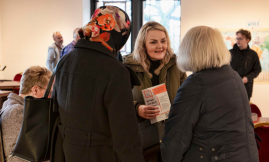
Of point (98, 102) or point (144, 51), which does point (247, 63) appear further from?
point (98, 102)

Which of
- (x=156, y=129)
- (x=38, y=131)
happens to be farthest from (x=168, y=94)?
(x=38, y=131)

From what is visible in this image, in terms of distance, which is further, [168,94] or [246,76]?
[246,76]

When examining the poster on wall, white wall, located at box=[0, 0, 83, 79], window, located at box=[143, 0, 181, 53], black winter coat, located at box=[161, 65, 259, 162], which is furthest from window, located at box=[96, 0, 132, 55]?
black winter coat, located at box=[161, 65, 259, 162]

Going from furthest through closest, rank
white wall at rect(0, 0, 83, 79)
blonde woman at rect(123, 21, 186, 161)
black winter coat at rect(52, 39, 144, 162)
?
white wall at rect(0, 0, 83, 79) < blonde woman at rect(123, 21, 186, 161) < black winter coat at rect(52, 39, 144, 162)

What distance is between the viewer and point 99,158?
3.69 feet

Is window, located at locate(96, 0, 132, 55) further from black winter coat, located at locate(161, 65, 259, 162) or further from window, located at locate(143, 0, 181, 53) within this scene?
black winter coat, located at locate(161, 65, 259, 162)

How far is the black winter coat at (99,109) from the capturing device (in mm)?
1084

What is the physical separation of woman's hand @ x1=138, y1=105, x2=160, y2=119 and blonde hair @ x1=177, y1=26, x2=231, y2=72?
486 millimetres

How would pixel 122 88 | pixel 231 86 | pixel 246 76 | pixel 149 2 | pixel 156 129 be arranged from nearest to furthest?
pixel 122 88 < pixel 231 86 < pixel 156 129 < pixel 246 76 < pixel 149 2

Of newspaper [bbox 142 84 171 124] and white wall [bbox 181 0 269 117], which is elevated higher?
white wall [bbox 181 0 269 117]

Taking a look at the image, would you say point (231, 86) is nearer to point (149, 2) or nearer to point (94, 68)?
point (94, 68)

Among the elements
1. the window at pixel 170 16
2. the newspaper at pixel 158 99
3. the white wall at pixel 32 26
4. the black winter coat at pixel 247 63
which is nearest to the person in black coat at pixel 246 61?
the black winter coat at pixel 247 63

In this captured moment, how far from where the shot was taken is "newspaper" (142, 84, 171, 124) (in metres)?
1.68

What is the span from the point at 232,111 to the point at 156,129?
0.69 meters
